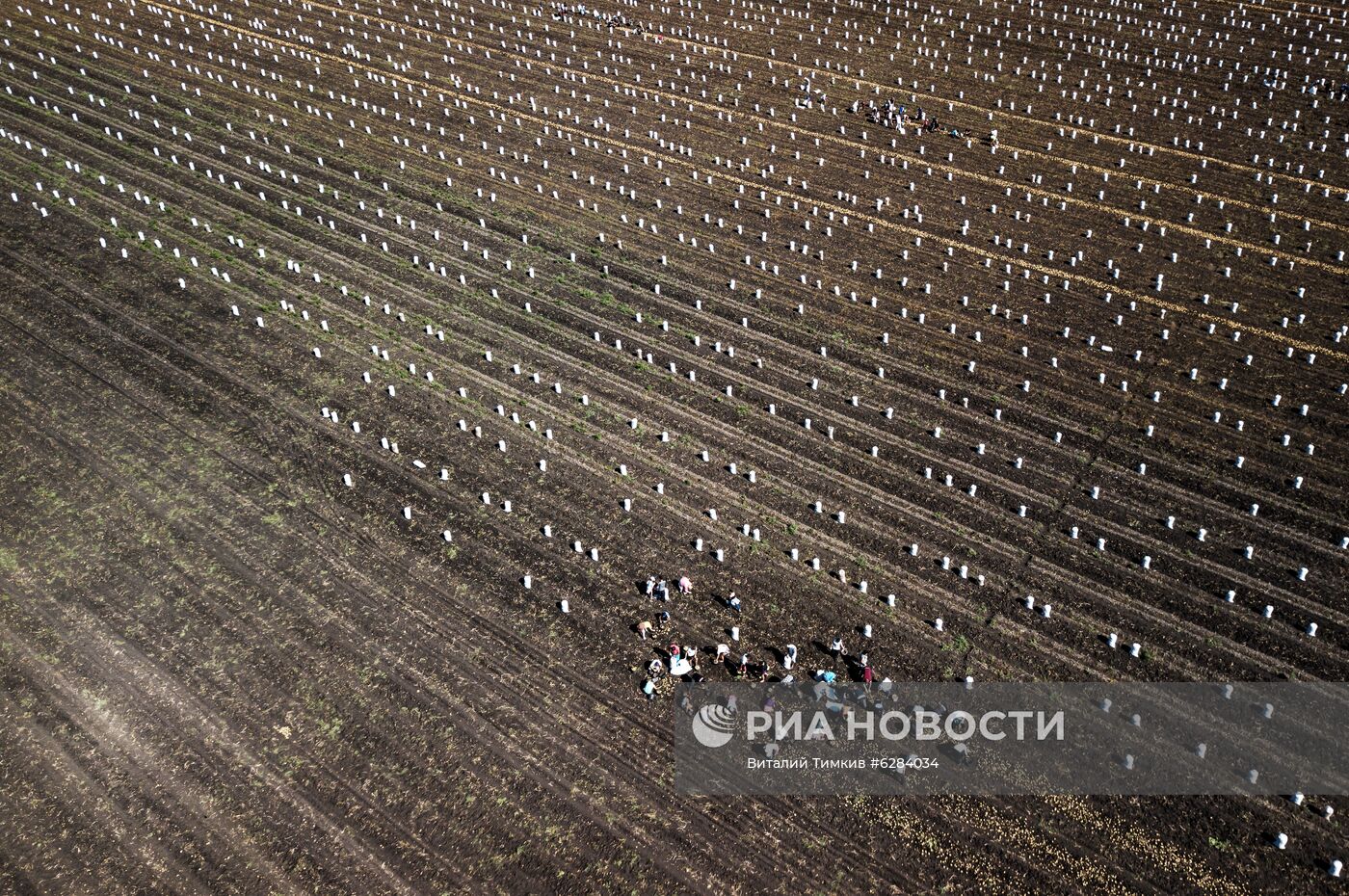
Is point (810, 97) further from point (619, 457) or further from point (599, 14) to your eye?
point (619, 457)

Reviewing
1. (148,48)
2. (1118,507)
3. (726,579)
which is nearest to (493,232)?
(726,579)

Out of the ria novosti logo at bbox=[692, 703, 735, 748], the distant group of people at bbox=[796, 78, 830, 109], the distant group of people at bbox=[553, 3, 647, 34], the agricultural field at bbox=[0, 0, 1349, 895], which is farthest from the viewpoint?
the distant group of people at bbox=[553, 3, 647, 34]

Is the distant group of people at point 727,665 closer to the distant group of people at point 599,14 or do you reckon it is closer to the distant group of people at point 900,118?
the distant group of people at point 900,118

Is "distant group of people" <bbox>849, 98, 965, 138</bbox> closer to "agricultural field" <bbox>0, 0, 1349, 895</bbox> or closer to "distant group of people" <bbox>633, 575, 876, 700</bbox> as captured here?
"agricultural field" <bbox>0, 0, 1349, 895</bbox>

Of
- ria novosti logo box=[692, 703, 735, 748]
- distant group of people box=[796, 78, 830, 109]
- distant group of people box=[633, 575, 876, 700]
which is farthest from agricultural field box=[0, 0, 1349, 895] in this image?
distant group of people box=[796, 78, 830, 109]

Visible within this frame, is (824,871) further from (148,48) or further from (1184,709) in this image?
(148,48)
